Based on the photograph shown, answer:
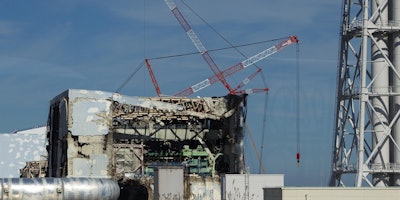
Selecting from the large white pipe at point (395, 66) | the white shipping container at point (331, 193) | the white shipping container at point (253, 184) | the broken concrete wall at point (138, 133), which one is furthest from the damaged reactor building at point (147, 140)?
the large white pipe at point (395, 66)

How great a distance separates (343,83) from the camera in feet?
327

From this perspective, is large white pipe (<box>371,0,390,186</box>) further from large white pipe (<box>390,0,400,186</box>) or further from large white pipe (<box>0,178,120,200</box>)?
large white pipe (<box>0,178,120,200</box>)

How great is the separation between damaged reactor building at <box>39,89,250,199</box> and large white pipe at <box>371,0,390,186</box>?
21653mm

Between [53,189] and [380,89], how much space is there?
4083 centimetres

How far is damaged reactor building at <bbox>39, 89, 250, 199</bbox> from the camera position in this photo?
103 m

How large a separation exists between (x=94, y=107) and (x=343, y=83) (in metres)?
30.2

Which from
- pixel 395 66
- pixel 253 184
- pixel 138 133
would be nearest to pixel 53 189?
pixel 253 184

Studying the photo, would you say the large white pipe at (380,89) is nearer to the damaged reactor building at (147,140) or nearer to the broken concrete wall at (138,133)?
the damaged reactor building at (147,140)

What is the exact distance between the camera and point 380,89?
317 feet

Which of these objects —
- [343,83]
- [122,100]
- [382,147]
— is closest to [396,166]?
[382,147]

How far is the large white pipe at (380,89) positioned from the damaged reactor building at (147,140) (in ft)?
71.0

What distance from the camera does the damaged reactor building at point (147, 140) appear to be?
103 m

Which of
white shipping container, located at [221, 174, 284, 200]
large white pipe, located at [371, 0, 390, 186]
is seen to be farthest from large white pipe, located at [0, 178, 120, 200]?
large white pipe, located at [371, 0, 390, 186]

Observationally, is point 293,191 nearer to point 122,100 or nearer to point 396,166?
point 396,166
